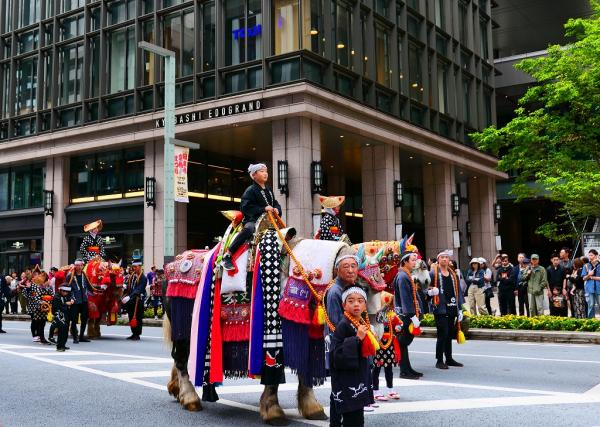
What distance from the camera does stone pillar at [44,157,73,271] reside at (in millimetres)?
31484

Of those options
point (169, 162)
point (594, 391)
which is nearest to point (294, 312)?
point (594, 391)

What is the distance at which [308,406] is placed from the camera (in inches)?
272

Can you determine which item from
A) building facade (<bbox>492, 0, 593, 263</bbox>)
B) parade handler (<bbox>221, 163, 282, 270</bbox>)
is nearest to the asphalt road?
parade handler (<bbox>221, 163, 282, 270</bbox>)

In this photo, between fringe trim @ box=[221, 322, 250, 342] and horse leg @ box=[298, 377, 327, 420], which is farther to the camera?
fringe trim @ box=[221, 322, 250, 342]

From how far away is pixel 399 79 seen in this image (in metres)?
30.7

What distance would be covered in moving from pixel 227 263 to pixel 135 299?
11328 millimetres

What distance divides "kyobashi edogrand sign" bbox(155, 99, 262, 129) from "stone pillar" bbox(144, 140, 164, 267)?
137cm

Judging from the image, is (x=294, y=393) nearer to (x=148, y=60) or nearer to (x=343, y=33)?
(x=343, y=33)

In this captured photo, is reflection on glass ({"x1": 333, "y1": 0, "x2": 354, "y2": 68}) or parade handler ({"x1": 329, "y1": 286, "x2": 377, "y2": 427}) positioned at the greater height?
reflection on glass ({"x1": 333, "y1": 0, "x2": 354, "y2": 68})

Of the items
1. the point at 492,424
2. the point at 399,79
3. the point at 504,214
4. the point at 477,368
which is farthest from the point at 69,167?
the point at 504,214

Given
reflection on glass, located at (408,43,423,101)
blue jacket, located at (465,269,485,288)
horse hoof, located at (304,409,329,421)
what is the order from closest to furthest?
1. horse hoof, located at (304,409,329,421)
2. blue jacket, located at (465,269,485,288)
3. reflection on glass, located at (408,43,423,101)

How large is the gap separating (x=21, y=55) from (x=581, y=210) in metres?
29.4

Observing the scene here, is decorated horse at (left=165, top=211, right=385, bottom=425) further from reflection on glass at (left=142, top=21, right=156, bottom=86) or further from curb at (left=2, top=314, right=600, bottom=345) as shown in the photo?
reflection on glass at (left=142, top=21, right=156, bottom=86)

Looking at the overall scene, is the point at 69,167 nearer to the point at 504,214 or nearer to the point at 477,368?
the point at 477,368
